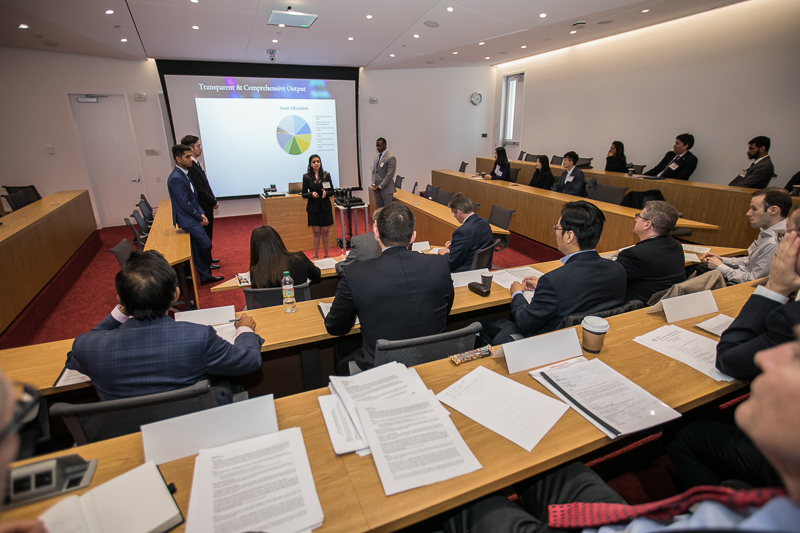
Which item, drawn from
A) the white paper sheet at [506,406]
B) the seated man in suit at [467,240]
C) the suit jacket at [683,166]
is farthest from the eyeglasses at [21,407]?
the suit jacket at [683,166]

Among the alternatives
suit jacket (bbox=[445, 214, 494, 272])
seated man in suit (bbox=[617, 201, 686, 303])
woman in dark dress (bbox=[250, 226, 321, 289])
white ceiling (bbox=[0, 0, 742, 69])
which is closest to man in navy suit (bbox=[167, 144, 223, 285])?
white ceiling (bbox=[0, 0, 742, 69])

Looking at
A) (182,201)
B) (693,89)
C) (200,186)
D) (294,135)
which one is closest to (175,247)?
(182,201)

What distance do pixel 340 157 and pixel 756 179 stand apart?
26.3ft

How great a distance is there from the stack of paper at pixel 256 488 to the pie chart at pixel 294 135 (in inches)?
342

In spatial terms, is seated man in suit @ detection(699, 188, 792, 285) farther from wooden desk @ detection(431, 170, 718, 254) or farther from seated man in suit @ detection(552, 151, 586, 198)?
seated man in suit @ detection(552, 151, 586, 198)

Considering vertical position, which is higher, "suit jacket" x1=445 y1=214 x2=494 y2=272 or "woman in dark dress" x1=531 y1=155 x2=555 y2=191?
"woman in dark dress" x1=531 y1=155 x2=555 y2=191

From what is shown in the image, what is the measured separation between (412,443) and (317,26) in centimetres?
634

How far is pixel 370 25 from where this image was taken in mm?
5738

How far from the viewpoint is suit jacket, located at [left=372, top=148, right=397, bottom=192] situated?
7.42 metres

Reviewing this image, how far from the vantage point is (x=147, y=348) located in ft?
4.85

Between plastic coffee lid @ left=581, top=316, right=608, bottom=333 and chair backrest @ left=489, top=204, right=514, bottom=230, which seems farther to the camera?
chair backrest @ left=489, top=204, right=514, bottom=230

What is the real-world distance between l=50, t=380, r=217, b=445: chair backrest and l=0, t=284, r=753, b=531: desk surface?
0.12 metres

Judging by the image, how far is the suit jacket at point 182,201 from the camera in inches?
174

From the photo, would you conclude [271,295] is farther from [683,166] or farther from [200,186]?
[683,166]
